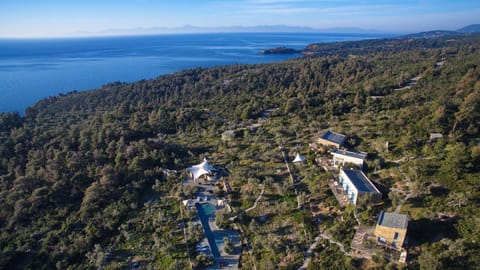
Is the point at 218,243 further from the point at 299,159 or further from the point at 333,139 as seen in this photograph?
the point at 333,139

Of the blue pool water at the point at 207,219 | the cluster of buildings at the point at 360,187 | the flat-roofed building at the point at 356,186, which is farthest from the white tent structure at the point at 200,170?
the flat-roofed building at the point at 356,186

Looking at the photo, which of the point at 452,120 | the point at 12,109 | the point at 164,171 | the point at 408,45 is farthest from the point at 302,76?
the point at 408,45

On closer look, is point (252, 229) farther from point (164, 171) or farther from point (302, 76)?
point (302, 76)

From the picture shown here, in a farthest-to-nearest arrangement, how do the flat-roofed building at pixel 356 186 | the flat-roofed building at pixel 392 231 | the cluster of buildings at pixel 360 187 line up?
the flat-roofed building at pixel 356 186 → the cluster of buildings at pixel 360 187 → the flat-roofed building at pixel 392 231

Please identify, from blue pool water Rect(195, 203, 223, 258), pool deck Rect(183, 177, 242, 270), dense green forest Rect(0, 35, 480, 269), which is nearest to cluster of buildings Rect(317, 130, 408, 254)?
dense green forest Rect(0, 35, 480, 269)

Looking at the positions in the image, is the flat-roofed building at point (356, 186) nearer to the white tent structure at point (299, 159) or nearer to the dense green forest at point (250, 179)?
the dense green forest at point (250, 179)
